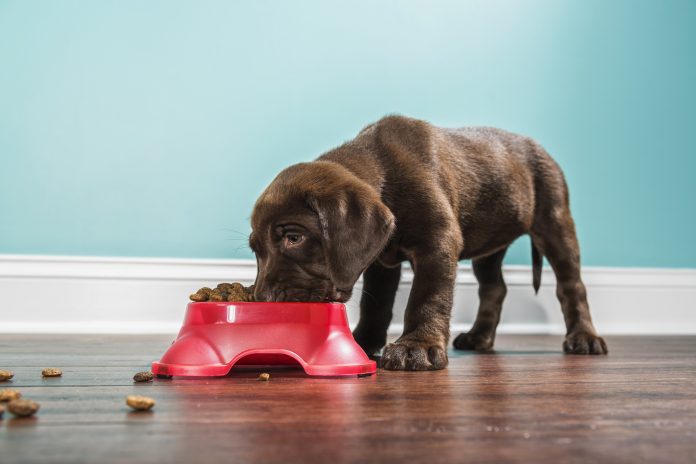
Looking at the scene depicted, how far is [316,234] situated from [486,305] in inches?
52.4

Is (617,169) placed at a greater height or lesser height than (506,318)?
greater

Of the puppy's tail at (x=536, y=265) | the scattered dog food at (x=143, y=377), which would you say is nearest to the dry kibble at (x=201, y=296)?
the scattered dog food at (x=143, y=377)

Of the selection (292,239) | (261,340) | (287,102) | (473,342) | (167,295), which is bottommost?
(473,342)

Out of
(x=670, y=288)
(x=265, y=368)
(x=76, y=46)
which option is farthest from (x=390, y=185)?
(x=670, y=288)

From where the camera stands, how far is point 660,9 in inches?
165

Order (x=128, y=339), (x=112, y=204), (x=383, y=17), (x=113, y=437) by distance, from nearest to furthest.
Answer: (x=113, y=437)
(x=128, y=339)
(x=112, y=204)
(x=383, y=17)

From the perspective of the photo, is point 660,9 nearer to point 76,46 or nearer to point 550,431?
point 76,46

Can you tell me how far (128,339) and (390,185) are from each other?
5.00ft

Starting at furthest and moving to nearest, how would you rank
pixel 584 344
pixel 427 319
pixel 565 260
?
pixel 565 260 < pixel 584 344 < pixel 427 319

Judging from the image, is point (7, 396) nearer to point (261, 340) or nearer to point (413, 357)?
point (261, 340)

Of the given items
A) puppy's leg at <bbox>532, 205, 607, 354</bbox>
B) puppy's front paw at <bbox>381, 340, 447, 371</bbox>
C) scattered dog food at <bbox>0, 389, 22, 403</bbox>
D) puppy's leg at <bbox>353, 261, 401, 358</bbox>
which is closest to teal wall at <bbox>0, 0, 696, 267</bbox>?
puppy's leg at <bbox>532, 205, 607, 354</bbox>

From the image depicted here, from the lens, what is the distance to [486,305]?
313 cm

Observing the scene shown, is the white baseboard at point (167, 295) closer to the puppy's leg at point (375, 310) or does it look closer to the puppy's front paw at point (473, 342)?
the puppy's front paw at point (473, 342)

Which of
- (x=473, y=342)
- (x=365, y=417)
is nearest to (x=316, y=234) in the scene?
(x=365, y=417)
